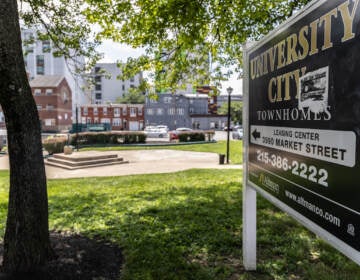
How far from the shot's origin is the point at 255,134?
3.02 metres

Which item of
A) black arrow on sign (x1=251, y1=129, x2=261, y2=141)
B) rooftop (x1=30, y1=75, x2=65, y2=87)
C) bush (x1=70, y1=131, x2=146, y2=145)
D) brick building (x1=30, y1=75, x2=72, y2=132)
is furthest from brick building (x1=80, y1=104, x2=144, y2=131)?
black arrow on sign (x1=251, y1=129, x2=261, y2=141)

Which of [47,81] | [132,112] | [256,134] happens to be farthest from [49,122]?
[256,134]

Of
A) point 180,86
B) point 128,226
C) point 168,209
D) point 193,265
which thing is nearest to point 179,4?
point 180,86

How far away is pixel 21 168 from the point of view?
3.19 metres

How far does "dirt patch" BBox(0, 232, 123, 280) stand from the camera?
3152 mm

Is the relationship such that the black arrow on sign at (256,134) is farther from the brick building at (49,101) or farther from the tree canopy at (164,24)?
the brick building at (49,101)

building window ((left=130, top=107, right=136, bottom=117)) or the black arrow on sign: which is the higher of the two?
building window ((left=130, top=107, right=136, bottom=117))

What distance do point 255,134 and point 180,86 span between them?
7.44m

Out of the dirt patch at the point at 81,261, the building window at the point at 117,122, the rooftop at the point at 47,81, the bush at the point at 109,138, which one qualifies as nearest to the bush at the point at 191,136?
the bush at the point at 109,138

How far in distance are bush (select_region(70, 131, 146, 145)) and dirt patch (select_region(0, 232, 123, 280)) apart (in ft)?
86.9

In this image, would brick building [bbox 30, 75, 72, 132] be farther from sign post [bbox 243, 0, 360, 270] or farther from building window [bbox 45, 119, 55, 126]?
sign post [bbox 243, 0, 360, 270]

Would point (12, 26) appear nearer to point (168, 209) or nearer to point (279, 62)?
point (279, 62)

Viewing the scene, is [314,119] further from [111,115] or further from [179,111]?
[179,111]

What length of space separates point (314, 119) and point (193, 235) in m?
2.76
